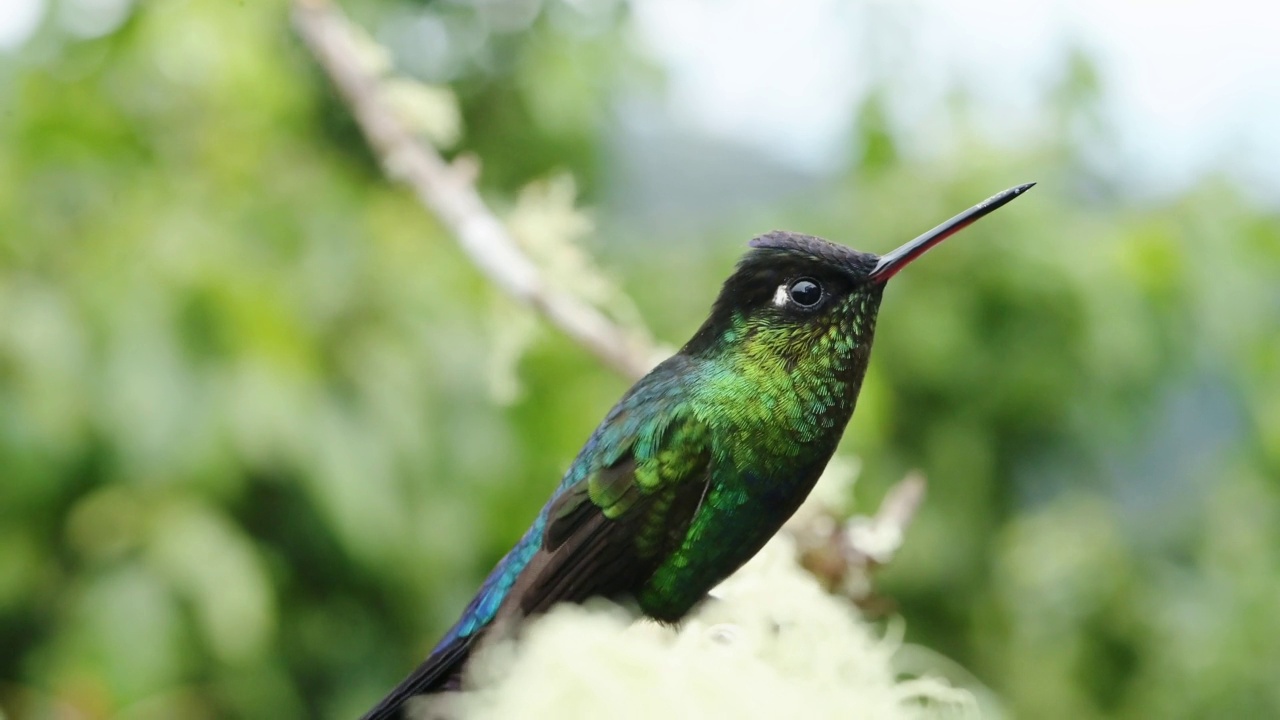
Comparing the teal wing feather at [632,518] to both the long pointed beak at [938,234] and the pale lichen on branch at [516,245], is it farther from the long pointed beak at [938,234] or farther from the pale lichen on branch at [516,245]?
the pale lichen on branch at [516,245]

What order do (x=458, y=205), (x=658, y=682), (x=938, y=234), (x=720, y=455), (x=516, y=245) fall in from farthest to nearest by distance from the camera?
(x=516, y=245), (x=458, y=205), (x=720, y=455), (x=938, y=234), (x=658, y=682)

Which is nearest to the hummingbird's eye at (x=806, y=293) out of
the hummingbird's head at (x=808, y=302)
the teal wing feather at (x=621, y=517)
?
the hummingbird's head at (x=808, y=302)

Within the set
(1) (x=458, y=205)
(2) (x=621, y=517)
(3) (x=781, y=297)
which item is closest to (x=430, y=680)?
(2) (x=621, y=517)

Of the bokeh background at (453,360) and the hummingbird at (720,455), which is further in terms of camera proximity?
the bokeh background at (453,360)

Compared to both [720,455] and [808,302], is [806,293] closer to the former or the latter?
[808,302]

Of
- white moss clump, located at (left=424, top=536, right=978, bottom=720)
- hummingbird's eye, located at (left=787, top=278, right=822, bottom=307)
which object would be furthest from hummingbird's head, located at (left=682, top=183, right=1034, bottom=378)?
white moss clump, located at (left=424, top=536, right=978, bottom=720)

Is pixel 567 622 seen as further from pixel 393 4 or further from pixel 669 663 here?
pixel 393 4

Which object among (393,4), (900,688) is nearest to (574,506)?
(900,688)

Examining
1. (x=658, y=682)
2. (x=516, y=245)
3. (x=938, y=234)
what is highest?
(x=516, y=245)
